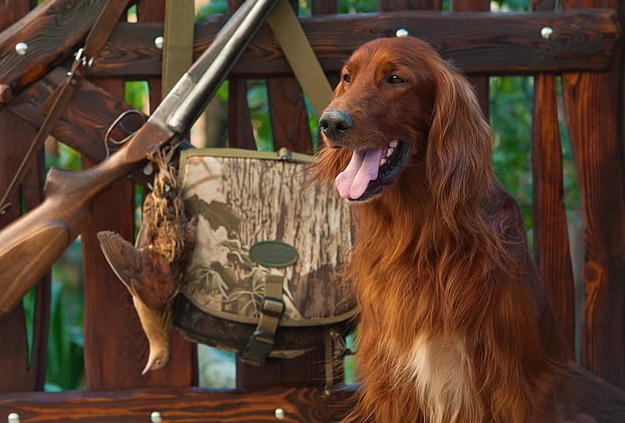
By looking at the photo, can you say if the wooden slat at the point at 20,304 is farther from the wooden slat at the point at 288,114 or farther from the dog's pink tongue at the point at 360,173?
the dog's pink tongue at the point at 360,173

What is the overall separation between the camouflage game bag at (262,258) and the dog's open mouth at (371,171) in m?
0.50

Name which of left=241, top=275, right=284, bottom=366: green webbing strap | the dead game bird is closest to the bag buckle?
left=241, top=275, right=284, bottom=366: green webbing strap

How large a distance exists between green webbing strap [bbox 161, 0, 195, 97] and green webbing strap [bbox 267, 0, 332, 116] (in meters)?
0.27

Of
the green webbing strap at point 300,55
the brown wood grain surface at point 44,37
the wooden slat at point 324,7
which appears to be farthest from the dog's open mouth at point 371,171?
the brown wood grain surface at point 44,37

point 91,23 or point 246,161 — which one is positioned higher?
point 91,23

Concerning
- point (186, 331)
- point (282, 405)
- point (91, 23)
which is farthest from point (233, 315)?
point (91, 23)

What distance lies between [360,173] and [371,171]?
0.03 m

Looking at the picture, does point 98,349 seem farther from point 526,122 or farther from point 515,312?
point 526,122

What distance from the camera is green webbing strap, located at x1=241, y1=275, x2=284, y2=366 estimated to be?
288cm

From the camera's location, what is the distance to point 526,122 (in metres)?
4.61

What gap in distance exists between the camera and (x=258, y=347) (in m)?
2.90

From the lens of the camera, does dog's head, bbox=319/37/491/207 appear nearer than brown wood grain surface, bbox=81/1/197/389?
Yes

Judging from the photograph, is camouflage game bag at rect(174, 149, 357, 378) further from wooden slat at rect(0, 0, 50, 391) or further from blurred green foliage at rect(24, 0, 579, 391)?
blurred green foliage at rect(24, 0, 579, 391)

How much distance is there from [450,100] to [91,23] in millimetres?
1254
